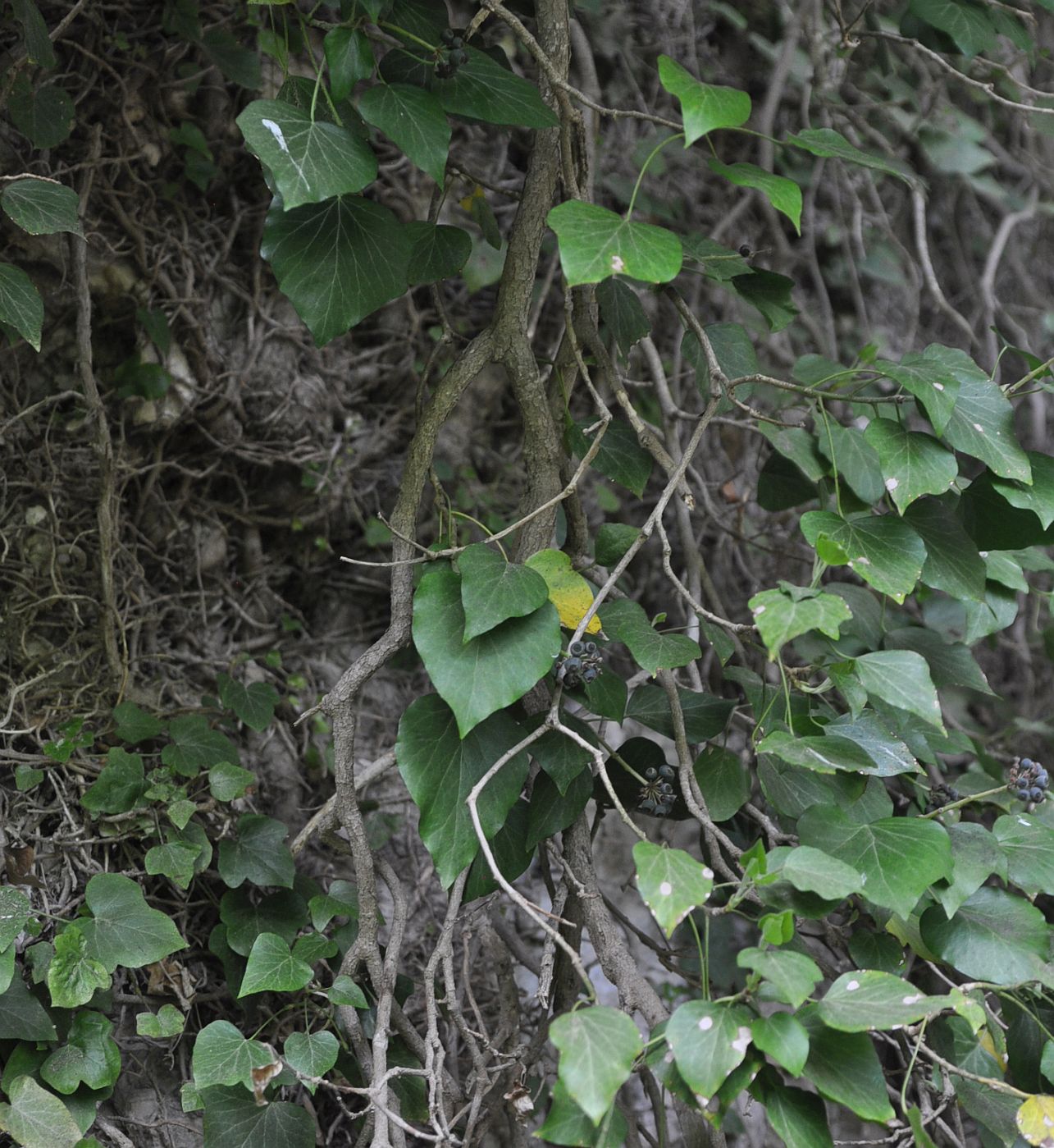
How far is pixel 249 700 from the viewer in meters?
1.30

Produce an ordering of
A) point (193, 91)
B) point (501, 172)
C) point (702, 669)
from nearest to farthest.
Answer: point (193, 91) → point (702, 669) → point (501, 172)

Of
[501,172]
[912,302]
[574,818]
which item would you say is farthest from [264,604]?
[912,302]

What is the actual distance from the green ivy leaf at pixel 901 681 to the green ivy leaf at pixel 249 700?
747 millimetres

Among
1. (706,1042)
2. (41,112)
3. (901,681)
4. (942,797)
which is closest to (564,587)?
(901,681)

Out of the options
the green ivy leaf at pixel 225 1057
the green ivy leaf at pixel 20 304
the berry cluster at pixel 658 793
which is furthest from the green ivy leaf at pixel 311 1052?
the green ivy leaf at pixel 20 304

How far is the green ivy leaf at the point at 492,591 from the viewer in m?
0.88

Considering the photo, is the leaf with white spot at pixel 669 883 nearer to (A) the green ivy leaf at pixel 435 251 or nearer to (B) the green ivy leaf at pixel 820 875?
(B) the green ivy leaf at pixel 820 875

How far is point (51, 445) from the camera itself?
1318mm

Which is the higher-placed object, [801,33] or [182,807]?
[801,33]

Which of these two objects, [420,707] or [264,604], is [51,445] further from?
[420,707]

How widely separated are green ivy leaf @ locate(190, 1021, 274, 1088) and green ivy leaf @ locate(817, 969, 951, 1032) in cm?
51

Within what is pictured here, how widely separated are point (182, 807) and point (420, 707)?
34 cm

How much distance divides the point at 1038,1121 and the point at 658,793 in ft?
1.36

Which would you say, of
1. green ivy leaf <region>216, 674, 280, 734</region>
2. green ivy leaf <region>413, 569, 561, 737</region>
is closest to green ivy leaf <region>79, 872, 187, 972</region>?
green ivy leaf <region>216, 674, 280, 734</region>
